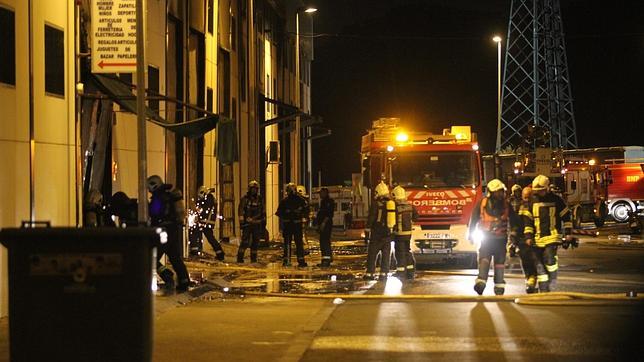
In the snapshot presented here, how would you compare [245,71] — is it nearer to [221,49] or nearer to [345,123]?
[221,49]

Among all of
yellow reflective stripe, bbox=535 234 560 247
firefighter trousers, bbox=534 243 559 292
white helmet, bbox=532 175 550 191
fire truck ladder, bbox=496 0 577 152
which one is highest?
fire truck ladder, bbox=496 0 577 152

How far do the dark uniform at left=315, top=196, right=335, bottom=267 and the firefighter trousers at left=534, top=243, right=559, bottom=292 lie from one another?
721cm

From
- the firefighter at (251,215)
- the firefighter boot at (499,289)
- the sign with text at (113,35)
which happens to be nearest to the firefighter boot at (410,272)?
the firefighter boot at (499,289)

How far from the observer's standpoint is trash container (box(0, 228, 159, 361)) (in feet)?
24.2

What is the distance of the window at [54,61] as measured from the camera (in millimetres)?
13563

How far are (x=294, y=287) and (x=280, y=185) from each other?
24.6m

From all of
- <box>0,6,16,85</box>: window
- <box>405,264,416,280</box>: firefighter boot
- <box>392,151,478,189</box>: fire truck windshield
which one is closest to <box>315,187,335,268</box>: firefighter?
<box>392,151,478,189</box>: fire truck windshield

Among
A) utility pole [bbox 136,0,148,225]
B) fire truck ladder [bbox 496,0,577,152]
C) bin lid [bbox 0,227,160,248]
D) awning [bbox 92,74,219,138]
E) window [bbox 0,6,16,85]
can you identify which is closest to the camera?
bin lid [bbox 0,227,160,248]

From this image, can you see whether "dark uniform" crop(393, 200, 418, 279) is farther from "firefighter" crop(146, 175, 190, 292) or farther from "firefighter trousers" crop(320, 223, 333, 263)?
"firefighter" crop(146, 175, 190, 292)

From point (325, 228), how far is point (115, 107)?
600 cm

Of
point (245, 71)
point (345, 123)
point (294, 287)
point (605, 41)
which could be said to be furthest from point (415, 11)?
point (294, 287)

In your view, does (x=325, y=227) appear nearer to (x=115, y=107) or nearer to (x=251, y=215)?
(x=251, y=215)

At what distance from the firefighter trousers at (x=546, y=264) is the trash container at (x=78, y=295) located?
8508 mm

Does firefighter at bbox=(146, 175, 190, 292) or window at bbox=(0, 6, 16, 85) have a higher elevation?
window at bbox=(0, 6, 16, 85)
